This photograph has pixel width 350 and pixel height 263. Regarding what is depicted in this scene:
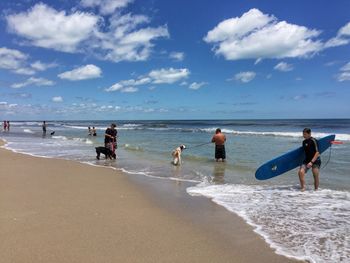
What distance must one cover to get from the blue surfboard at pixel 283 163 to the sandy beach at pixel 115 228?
9.43ft

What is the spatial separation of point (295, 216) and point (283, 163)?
3.75m

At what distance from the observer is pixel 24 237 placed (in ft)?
15.3

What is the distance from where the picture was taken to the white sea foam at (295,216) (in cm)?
456

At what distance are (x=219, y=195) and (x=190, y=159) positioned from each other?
739 cm

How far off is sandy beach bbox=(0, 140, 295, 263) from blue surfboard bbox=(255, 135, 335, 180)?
2.87 metres

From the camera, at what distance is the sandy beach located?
4.25m

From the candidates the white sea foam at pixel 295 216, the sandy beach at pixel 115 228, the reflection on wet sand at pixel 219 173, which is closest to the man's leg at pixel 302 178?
the white sea foam at pixel 295 216

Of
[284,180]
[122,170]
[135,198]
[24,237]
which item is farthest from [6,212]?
[284,180]

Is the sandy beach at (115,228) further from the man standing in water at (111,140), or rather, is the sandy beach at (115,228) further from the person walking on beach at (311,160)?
the man standing in water at (111,140)

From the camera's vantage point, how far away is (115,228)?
17.0ft

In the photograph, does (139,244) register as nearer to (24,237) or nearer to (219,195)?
(24,237)

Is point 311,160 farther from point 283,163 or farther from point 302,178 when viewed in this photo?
point 283,163

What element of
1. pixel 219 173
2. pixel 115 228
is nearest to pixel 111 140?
pixel 219 173

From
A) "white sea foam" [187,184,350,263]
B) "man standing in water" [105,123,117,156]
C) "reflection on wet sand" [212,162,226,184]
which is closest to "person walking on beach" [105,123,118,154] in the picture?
"man standing in water" [105,123,117,156]
